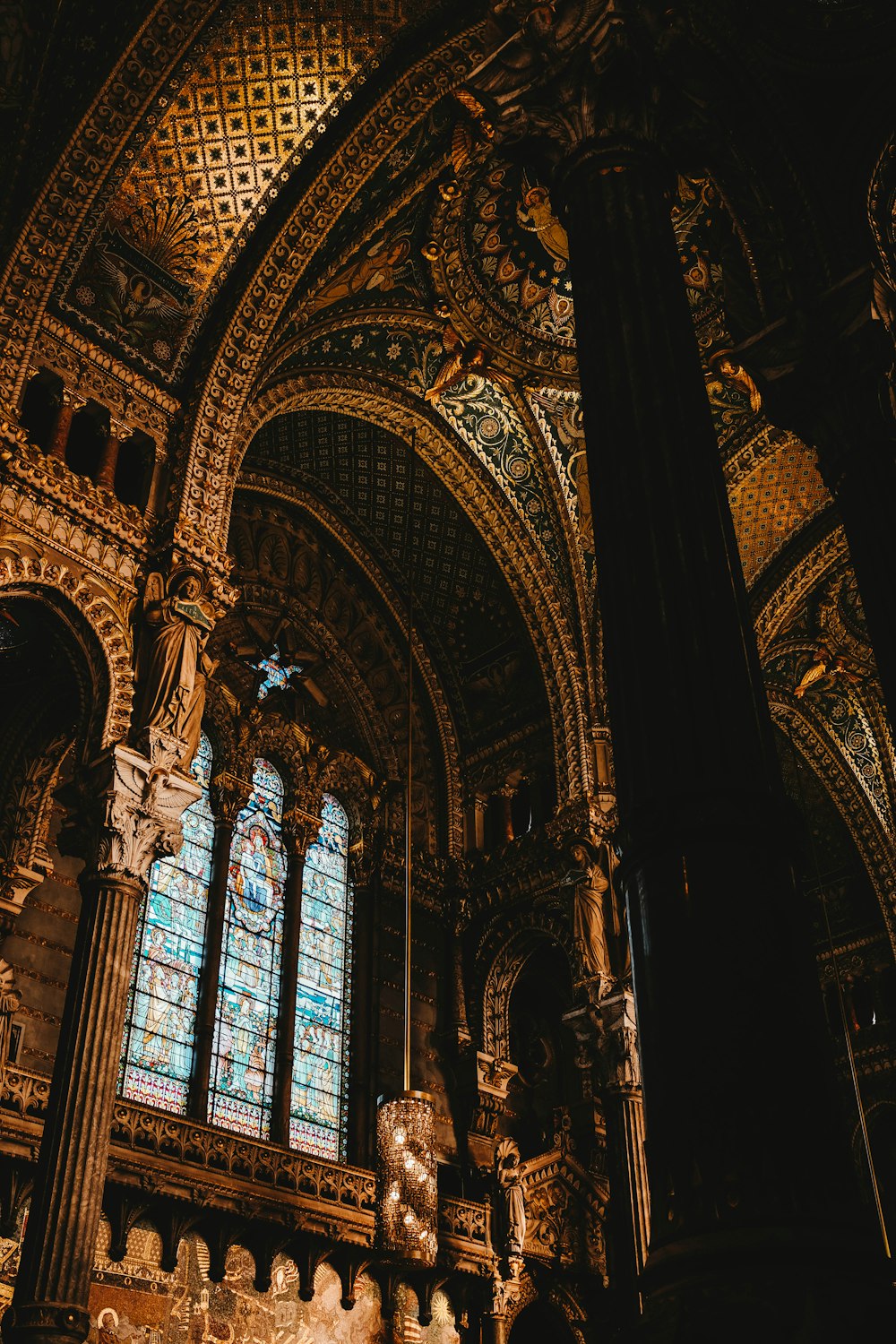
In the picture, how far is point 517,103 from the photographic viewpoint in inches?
215

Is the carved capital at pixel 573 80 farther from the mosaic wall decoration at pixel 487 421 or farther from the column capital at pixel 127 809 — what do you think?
the mosaic wall decoration at pixel 487 421

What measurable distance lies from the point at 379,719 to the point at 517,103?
9.66m

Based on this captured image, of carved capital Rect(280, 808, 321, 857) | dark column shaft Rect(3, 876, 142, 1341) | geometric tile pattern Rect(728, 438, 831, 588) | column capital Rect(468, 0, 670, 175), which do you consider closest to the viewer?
column capital Rect(468, 0, 670, 175)

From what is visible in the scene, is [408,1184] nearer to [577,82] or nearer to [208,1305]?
[208,1305]

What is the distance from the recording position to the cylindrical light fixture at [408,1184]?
898 cm

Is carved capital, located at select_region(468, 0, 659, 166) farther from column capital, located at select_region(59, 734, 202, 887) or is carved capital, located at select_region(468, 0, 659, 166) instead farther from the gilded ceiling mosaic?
the gilded ceiling mosaic

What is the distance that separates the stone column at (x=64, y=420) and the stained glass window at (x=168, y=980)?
4096 mm

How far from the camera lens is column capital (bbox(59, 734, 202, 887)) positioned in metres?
8.02

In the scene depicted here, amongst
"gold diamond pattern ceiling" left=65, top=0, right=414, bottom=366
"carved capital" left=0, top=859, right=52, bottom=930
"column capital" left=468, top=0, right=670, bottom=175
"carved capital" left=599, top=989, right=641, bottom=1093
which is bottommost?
"carved capital" left=599, top=989, right=641, bottom=1093

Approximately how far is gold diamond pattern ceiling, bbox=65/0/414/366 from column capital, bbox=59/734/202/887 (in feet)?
11.8

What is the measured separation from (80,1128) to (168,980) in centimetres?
390

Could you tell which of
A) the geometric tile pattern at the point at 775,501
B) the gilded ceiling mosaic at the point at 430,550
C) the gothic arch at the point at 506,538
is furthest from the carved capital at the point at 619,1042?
the geometric tile pattern at the point at 775,501

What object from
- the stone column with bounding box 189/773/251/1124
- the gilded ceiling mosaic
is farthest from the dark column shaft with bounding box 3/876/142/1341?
the gilded ceiling mosaic

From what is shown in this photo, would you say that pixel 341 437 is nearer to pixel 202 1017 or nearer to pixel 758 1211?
pixel 202 1017
